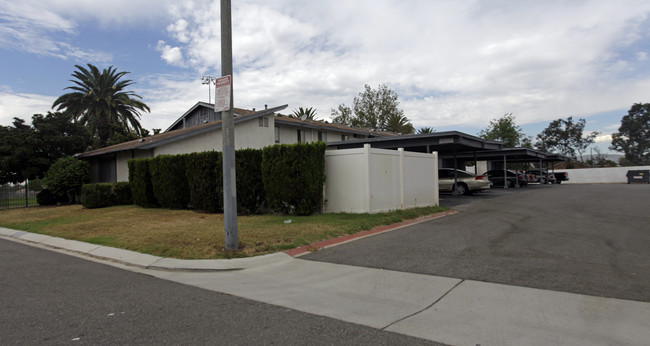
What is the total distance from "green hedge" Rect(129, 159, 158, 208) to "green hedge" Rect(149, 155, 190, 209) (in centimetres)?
103

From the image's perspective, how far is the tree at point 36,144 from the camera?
2381 centimetres

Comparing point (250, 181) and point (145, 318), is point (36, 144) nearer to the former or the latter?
point (250, 181)

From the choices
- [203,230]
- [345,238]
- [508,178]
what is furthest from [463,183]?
[203,230]

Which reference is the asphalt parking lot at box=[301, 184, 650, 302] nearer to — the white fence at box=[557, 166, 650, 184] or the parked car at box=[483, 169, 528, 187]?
the parked car at box=[483, 169, 528, 187]

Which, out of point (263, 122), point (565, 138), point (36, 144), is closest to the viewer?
point (263, 122)

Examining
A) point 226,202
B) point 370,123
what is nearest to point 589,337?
point 226,202

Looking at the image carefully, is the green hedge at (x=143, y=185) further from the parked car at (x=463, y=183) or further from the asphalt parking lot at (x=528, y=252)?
the parked car at (x=463, y=183)

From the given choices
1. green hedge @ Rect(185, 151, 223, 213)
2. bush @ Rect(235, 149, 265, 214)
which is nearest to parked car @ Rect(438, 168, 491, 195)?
bush @ Rect(235, 149, 265, 214)

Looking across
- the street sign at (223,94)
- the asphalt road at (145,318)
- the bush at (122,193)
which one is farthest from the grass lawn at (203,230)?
the bush at (122,193)

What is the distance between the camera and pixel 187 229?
11.1m

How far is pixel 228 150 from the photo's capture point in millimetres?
8383

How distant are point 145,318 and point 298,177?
8.31 meters

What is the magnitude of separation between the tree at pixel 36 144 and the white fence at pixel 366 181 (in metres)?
21.9

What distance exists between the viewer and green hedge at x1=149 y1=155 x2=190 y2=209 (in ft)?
53.8
